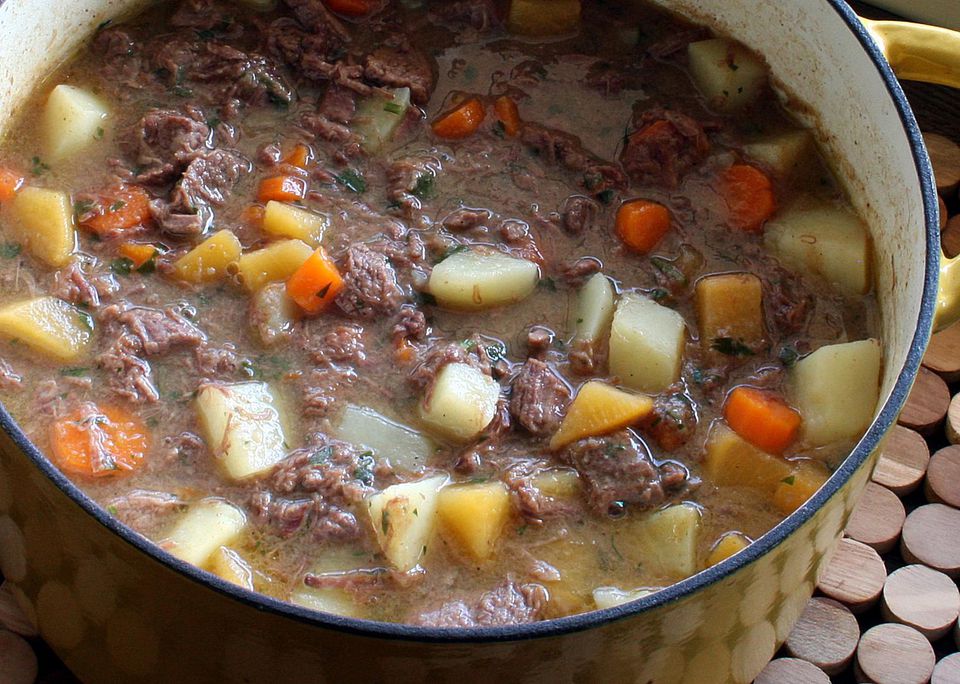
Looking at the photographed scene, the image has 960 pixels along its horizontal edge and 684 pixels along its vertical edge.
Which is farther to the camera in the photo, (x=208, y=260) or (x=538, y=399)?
(x=208, y=260)

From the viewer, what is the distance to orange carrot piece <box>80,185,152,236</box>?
292 cm

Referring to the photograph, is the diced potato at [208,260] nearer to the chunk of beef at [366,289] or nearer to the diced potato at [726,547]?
the chunk of beef at [366,289]

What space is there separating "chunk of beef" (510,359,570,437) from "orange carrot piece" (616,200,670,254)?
0.46 metres

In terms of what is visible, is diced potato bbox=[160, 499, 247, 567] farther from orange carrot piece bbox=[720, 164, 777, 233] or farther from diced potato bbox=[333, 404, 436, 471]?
orange carrot piece bbox=[720, 164, 777, 233]

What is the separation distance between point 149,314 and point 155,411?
236 mm

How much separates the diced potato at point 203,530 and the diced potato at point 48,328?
50 centimetres

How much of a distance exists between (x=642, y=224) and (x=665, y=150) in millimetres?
238

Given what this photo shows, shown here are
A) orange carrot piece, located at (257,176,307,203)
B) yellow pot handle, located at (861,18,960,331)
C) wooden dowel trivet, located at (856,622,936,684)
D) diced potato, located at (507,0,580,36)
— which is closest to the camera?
yellow pot handle, located at (861,18,960,331)

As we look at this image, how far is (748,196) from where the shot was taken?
3.08 metres

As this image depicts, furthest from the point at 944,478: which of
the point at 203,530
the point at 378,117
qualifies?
the point at 203,530

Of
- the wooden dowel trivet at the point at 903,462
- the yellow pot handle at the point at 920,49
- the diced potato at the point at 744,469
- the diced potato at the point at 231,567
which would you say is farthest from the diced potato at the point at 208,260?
the wooden dowel trivet at the point at 903,462

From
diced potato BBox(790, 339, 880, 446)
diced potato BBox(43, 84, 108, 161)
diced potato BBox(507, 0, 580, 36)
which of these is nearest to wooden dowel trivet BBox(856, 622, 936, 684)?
diced potato BBox(790, 339, 880, 446)

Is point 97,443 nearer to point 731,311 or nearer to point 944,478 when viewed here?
point 731,311

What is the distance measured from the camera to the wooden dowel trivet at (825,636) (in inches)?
111
